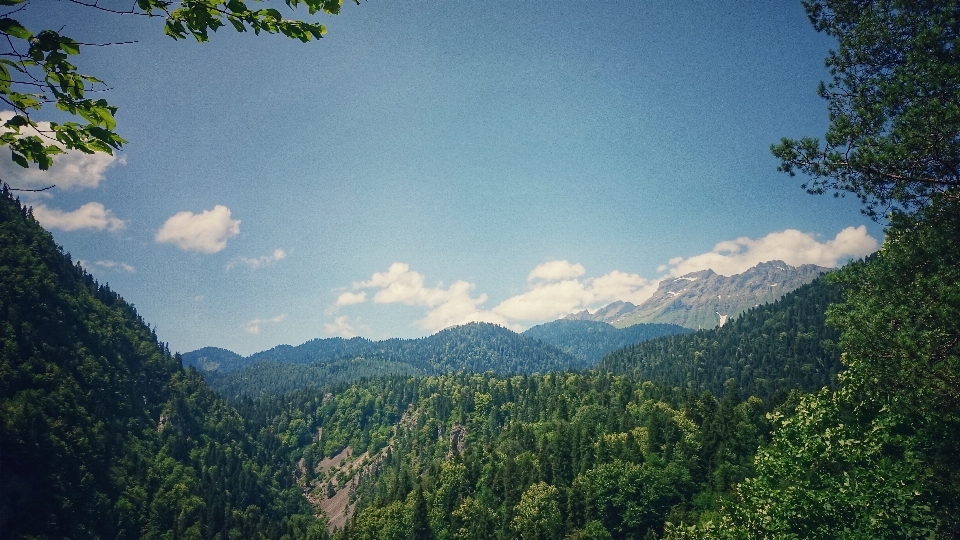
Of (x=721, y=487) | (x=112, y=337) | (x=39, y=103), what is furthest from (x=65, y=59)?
(x=112, y=337)

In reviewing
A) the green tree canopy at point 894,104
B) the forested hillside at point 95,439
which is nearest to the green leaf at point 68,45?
the green tree canopy at point 894,104

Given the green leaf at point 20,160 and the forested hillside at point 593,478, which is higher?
the green leaf at point 20,160

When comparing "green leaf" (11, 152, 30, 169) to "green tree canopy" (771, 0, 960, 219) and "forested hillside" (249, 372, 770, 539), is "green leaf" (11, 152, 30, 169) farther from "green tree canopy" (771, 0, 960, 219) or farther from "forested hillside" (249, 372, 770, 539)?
"forested hillside" (249, 372, 770, 539)

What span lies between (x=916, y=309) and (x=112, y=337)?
248 meters

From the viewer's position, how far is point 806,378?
177500mm

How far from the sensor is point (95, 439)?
130750 mm

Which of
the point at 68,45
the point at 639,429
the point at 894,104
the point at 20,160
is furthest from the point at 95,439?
the point at 894,104

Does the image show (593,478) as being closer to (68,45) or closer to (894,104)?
(894,104)

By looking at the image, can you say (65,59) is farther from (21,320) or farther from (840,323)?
(21,320)

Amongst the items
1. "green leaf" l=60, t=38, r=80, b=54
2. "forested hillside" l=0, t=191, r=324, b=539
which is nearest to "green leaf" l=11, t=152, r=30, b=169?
"green leaf" l=60, t=38, r=80, b=54

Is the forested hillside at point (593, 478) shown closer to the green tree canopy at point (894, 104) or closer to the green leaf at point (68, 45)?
the green tree canopy at point (894, 104)

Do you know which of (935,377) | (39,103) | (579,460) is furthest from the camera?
(579,460)

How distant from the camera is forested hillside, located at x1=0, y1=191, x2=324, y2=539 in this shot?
10838cm

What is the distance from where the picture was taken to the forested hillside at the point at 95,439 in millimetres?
108375
